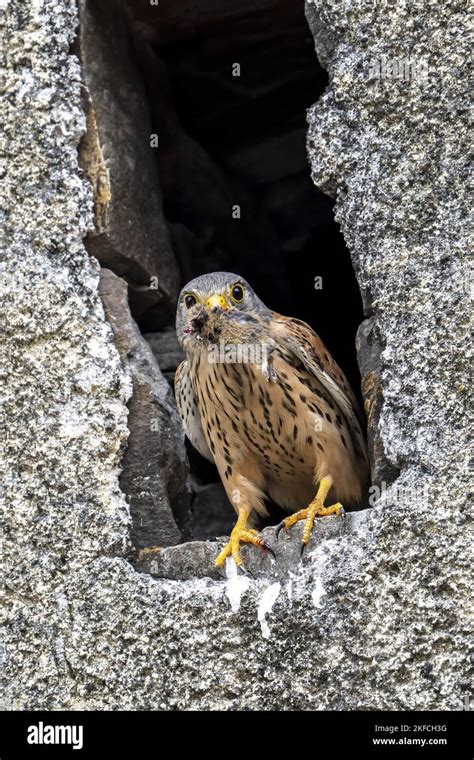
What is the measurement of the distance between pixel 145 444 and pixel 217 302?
2.08ft

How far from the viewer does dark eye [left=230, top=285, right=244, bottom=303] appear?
15.0 feet

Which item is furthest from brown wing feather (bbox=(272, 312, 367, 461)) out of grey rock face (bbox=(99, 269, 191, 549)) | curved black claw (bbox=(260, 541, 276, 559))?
curved black claw (bbox=(260, 541, 276, 559))

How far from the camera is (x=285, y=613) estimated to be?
3646mm

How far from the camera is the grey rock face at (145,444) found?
416 centimetres

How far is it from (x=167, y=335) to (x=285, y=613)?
1850 mm

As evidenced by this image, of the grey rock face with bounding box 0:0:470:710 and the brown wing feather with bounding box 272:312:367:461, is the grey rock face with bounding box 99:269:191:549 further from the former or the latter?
the brown wing feather with bounding box 272:312:367:461

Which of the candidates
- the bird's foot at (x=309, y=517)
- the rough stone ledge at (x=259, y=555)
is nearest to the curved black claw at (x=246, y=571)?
the rough stone ledge at (x=259, y=555)

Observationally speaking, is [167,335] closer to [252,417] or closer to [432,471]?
[252,417]

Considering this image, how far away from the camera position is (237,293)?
4.60 metres

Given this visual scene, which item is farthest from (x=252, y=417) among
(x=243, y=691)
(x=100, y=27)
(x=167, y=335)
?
(x=100, y=27)

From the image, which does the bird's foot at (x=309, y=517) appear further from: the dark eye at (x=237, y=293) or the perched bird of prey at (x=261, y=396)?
the dark eye at (x=237, y=293)

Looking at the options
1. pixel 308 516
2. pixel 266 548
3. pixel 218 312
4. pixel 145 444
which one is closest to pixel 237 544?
pixel 266 548

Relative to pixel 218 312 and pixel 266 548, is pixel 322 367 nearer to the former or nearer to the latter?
pixel 218 312
